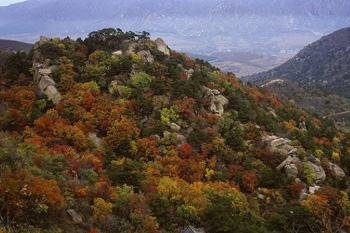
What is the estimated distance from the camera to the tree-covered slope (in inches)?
1204

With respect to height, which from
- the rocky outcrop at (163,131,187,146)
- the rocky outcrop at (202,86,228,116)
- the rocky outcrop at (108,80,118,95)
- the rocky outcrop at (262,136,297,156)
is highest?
→ the rocky outcrop at (108,80,118,95)

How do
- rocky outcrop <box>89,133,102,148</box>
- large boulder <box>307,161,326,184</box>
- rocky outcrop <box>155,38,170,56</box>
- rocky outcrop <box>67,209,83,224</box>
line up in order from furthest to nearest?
1. rocky outcrop <box>155,38,170,56</box>
2. large boulder <box>307,161,326,184</box>
3. rocky outcrop <box>89,133,102,148</box>
4. rocky outcrop <box>67,209,83,224</box>

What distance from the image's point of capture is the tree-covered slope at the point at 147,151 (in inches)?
1204

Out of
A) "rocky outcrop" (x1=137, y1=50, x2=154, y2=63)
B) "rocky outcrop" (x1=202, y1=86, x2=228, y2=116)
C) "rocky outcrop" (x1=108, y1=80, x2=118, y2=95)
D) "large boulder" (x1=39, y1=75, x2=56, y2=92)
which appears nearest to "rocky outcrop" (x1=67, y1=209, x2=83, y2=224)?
"large boulder" (x1=39, y1=75, x2=56, y2=92)

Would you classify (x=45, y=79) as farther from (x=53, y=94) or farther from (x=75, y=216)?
(x=75, y=216)

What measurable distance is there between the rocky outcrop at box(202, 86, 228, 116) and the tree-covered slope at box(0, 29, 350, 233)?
0.14 meters

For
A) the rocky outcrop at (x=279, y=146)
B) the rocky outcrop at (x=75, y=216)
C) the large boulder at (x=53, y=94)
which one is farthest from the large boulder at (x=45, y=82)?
the rocky outcrop at (x=75, y=216)

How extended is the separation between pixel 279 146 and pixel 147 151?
42.2 ft

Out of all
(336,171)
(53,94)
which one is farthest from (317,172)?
(53,94)

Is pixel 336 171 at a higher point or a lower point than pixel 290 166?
lower

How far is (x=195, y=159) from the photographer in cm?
4322

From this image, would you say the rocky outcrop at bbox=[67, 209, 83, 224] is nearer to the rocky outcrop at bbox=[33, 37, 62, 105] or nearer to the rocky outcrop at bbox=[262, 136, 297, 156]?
the rocky outcrop at bbox=[33, 37, 62, 105]

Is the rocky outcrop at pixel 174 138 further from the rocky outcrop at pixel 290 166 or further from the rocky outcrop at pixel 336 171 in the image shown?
the rocky outcrop at pixel 336 171

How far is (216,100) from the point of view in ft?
173
